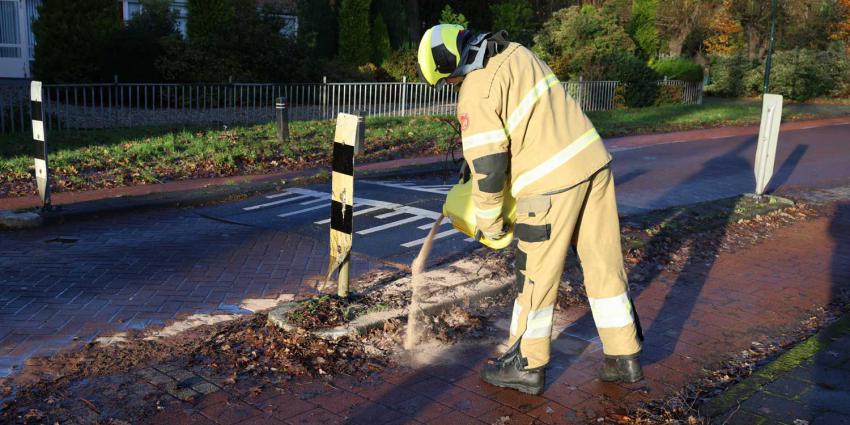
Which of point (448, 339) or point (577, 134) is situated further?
point (448, 339)

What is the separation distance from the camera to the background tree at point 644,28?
3250cm

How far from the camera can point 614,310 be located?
156 inches

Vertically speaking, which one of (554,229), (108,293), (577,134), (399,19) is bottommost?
(108,293)

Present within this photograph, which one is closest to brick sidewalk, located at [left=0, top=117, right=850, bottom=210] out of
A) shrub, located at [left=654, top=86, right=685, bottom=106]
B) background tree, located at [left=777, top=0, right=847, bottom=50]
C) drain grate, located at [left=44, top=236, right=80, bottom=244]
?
drain grate, located at [left=44, top=236, right=80, bottom=244]

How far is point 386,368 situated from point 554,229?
4.05 ft

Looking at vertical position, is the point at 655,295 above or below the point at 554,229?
below

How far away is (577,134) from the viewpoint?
380cm

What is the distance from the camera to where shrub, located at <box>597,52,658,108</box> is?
24.3 m

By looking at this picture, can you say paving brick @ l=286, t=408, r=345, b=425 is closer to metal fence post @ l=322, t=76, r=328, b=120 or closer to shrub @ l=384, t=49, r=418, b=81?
metal fence post @ l=322, t=76, r=328, b=120

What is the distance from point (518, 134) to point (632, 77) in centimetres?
2182

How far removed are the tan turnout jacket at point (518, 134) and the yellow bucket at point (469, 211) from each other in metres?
0.18

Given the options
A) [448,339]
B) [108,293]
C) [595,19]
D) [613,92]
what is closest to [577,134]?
[448,339]

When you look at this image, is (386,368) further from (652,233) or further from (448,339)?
(652,233)

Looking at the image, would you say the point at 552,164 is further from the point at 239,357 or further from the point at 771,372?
the point at 239,357
